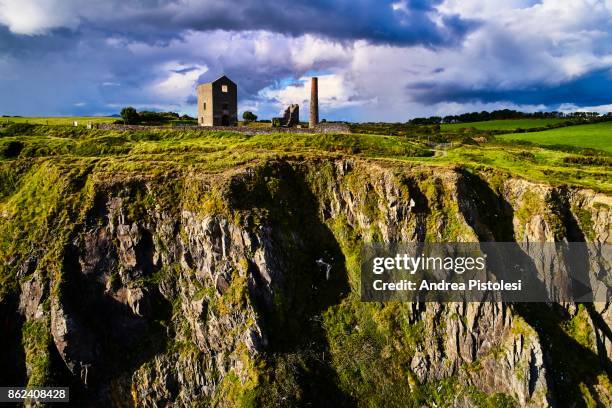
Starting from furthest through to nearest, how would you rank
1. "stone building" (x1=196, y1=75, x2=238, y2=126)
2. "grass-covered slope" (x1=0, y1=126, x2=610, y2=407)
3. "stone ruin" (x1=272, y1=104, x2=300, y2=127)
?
"stone ruin" (x1=272, y1=104, x2=300, y2=127) < "stone building" (x1=196, y1=75, x2=238, y2=126) < "grass-covered slope" (x1=0, y1=126, x2=610, y2=407)

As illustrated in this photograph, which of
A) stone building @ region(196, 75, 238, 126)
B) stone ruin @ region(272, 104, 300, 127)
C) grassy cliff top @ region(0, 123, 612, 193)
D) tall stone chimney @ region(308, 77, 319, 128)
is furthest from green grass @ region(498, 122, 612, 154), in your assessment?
stone building @ region(196, 75, 238, 126)

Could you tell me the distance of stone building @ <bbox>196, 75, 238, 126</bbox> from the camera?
8937 cm

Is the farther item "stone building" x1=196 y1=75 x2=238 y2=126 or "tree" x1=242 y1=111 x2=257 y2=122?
"tree" x1=242 y1=111 x2=257 y2=122

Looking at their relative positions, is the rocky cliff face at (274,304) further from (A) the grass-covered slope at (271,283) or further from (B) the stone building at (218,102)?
(B) the stone building at (218,102)

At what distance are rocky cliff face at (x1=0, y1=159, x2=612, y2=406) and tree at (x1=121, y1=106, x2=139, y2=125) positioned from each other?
37602 millimetres

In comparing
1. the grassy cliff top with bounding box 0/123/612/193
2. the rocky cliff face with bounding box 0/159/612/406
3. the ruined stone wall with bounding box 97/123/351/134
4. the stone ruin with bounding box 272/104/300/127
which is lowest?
the rocky cliff face with bounding box 0/159/612/406

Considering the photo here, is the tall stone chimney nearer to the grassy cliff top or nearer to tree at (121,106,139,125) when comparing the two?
the grassy cliff top

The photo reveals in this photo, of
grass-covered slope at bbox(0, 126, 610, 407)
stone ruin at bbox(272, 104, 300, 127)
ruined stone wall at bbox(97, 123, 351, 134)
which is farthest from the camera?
stone ruin at bbox(272, 104, 300, 127)

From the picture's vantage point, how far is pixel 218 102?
90.3 meters

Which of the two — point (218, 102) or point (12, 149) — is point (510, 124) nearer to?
point (218, 102)

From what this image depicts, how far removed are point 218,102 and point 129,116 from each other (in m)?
21.7

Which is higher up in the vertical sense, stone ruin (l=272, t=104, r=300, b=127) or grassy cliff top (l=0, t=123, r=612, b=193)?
stone ruin (l=272, t=104, r=300, b=127)

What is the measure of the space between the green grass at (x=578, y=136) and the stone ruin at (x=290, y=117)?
66.3m

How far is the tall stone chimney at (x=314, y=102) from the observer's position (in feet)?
303
